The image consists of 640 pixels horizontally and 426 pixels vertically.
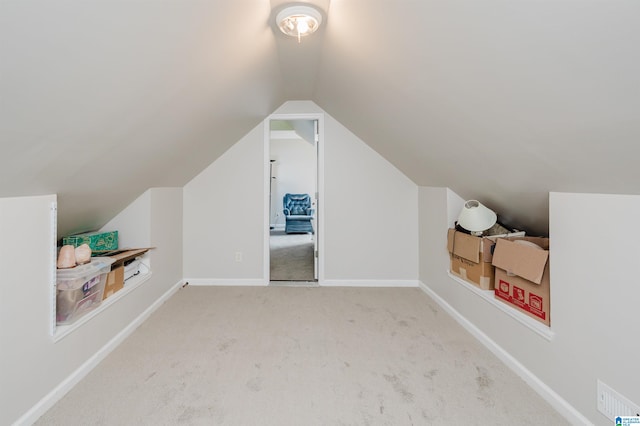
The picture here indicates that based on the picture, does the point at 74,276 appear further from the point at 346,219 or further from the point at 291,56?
the point at 346,219

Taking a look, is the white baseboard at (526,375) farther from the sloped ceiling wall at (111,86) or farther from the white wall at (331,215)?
the sloped ceiling wall at (111,86)

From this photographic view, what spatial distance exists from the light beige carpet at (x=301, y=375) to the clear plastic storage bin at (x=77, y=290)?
0.39 meters

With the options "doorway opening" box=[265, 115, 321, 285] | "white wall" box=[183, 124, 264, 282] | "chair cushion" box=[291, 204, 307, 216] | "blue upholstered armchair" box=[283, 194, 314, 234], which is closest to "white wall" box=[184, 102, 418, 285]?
"white wall" box=[183, 124, 264, 282]

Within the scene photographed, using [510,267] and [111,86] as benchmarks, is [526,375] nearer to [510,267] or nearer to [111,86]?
[510,267]

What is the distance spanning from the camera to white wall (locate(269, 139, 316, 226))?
778cm

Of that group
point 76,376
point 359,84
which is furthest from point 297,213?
point 76,376

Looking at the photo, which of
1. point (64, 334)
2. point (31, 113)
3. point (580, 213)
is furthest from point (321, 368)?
point (31, 113)

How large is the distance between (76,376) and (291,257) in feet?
10.4

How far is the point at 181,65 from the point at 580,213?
208 centimetres

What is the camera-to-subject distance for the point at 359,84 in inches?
81.4

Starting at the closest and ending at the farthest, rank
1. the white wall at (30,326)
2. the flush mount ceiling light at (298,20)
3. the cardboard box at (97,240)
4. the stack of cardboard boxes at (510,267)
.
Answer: the white wall at (30,326), the flush mount ceiling light at (298,20), the stack of cardboard boxes at (510,267), the cardboard box at (97,240)

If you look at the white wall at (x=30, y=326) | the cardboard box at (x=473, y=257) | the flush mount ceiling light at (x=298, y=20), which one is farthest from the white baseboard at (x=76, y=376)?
the cardboard box at (x=473, y=257)

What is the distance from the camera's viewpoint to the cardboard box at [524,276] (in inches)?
64.3

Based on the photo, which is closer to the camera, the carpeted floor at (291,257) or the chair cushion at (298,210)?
the carpeted floor at (291,257)
